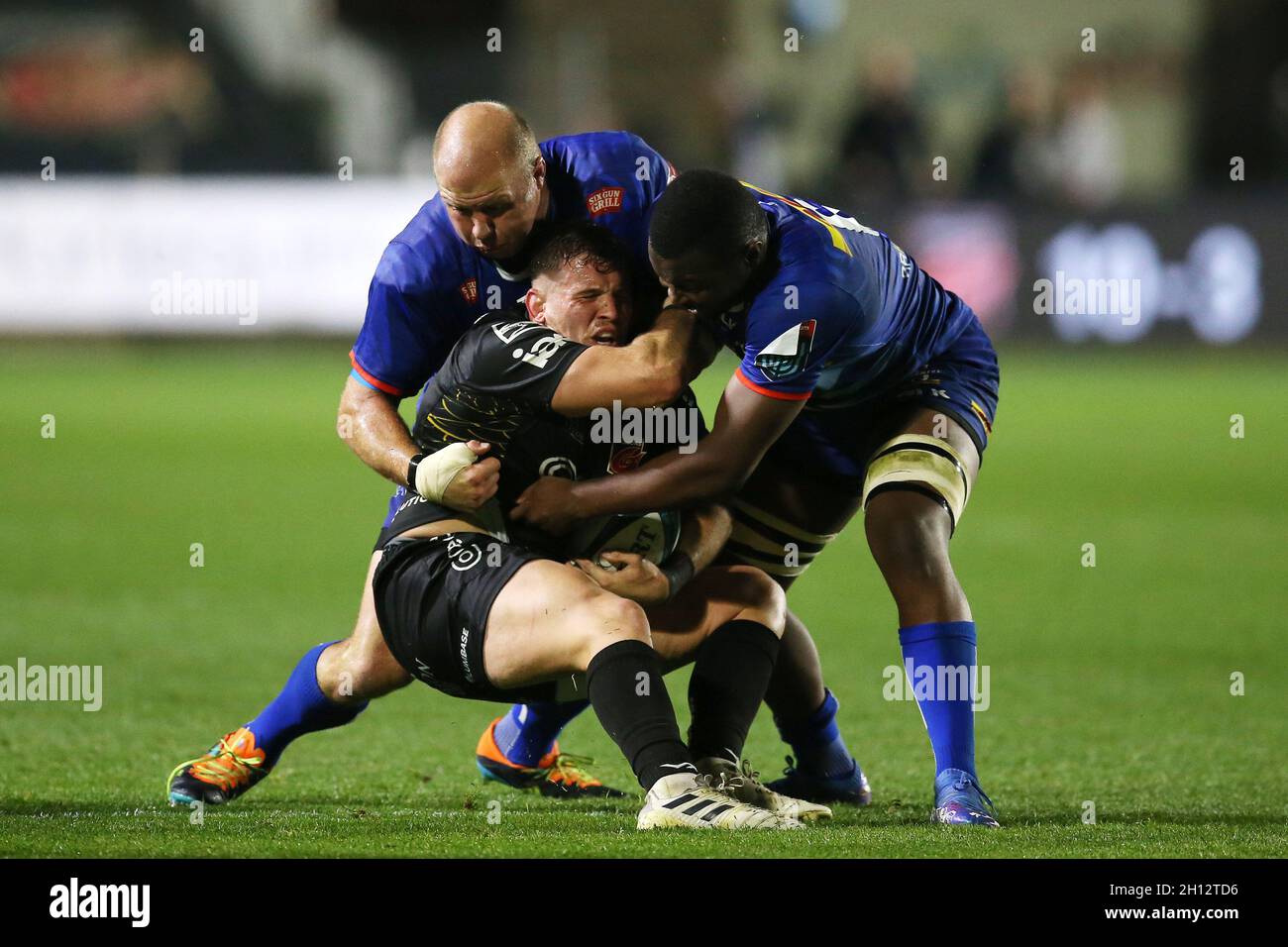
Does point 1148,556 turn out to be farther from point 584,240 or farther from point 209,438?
point 209,438

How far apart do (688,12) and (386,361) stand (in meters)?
22.2

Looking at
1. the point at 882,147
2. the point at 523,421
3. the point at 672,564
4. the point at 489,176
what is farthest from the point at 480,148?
the point at 882,147

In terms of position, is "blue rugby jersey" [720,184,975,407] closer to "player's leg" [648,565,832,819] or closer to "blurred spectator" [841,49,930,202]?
"player's leg" [648,565,832,819]

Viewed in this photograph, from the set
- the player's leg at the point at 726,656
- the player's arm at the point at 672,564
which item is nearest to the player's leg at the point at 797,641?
the player's arm at the point at 672,564

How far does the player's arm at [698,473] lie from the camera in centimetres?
489

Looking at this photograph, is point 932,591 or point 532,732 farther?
point 532,732

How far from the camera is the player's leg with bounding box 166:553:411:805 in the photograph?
525 centimetres

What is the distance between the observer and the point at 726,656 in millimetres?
5141

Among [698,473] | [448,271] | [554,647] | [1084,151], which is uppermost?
[1084,151]

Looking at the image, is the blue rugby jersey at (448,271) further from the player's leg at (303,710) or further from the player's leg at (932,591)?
the player's leg at (932,591)

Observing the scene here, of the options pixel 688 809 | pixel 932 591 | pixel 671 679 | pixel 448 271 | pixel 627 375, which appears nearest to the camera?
pixel 688 809

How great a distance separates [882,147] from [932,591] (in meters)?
15.9

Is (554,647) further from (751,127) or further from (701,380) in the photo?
(751,127)

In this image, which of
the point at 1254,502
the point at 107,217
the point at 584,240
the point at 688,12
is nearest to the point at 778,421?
the point at 584,240
